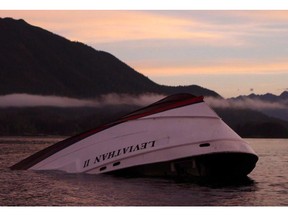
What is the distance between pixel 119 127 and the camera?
118ft

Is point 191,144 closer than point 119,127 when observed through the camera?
Yes

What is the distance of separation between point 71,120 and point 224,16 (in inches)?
3222

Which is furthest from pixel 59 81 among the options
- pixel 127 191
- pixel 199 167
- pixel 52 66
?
pixel 127 191

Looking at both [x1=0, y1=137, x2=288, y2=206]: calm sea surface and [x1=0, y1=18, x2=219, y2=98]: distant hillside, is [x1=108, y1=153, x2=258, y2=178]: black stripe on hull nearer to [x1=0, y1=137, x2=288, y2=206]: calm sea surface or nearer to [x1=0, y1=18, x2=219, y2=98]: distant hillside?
[x1=0, y1=137, x2=288, y2=206]: calm sea surface

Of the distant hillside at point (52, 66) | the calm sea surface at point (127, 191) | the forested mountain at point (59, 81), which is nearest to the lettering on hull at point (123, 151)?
the calm sea surface at point (127, 191)

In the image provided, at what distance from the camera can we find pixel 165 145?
33.8 metres

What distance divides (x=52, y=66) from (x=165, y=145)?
403 feet

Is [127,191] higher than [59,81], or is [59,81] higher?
[59,81]

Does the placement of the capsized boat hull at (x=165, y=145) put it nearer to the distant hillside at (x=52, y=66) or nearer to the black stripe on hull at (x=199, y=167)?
the black stripe on hull at (x=199, y=167)

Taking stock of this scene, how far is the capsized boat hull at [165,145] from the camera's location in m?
33.6

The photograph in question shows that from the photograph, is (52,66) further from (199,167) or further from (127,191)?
(127,191)

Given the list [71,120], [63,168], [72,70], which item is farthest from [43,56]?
[63,168]
